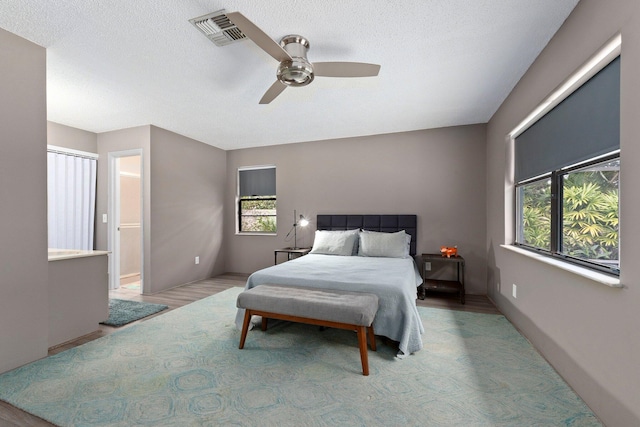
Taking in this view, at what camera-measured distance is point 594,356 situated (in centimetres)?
164

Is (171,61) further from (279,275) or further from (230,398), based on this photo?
(230,398)

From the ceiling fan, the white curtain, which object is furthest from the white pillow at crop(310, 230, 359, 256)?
the white curtain

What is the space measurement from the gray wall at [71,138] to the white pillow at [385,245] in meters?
4.48

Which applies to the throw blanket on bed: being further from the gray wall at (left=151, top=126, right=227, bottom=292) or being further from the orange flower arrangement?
the gray wall at (left=151, top=126, right=227, bottom=292)

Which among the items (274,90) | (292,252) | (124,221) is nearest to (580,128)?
(274,90)

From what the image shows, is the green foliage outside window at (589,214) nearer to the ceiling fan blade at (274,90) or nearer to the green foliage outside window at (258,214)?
the ceiling fan blade at (274,90)

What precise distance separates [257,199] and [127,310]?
2.88 metres

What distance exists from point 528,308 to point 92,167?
5.99 metres

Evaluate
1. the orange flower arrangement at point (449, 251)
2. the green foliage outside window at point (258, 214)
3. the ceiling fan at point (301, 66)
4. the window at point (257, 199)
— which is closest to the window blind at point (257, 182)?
the window at point (257, 199)

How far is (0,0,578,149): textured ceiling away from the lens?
6.19 feet

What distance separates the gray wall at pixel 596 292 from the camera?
1.37 meters

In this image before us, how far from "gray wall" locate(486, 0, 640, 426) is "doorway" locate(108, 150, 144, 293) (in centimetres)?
486

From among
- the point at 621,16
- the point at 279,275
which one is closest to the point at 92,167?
the point at 279,275

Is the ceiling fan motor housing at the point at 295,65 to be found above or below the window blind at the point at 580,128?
above
